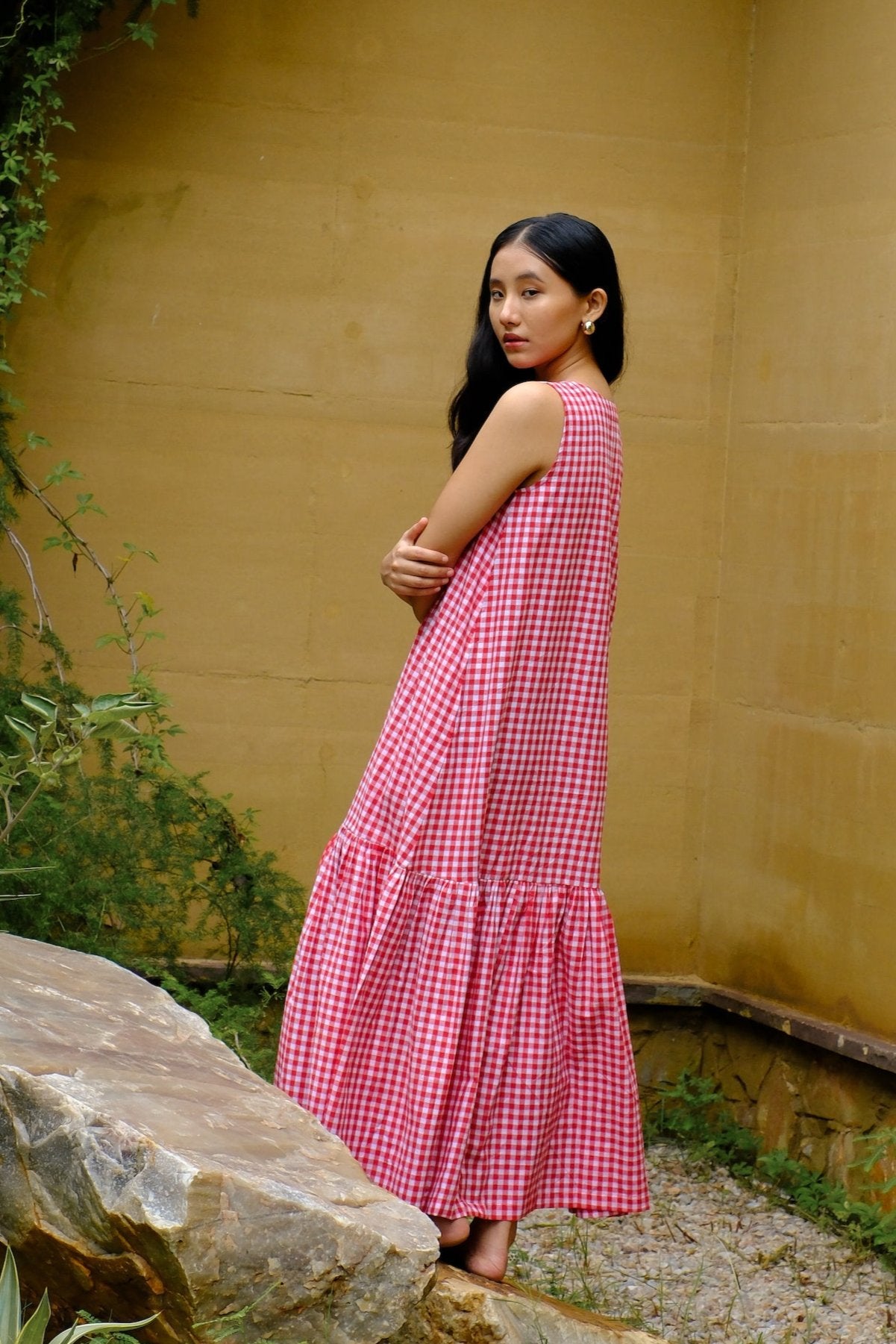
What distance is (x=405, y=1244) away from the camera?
1.94 m

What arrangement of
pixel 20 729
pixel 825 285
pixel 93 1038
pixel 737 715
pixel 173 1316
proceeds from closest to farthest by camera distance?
pixel 173 1316
pixel 93 1038
pixel 20 729
pixel 825 285
pixel 737 715

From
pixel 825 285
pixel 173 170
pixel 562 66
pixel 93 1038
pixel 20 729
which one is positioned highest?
pixel 562 66

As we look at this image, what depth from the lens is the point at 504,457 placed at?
2.38m

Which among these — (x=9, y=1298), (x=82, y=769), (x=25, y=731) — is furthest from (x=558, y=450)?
(x=82, y=769)

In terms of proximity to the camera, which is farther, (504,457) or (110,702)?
(110,702)

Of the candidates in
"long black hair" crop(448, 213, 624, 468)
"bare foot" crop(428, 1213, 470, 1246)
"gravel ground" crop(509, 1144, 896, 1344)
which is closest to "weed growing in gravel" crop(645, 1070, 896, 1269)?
"gravel ground" crop(509, 1144, 896, 1344)

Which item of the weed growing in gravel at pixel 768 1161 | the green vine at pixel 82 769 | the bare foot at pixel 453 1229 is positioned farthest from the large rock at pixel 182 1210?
the weed growing in gravel at pixel 768 1161

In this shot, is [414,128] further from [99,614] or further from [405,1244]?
[405,1244]

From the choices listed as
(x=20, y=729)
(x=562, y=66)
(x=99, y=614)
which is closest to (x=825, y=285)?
(x=562, y=66)

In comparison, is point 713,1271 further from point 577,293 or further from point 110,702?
point 577,293

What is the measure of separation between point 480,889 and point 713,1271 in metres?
1.63

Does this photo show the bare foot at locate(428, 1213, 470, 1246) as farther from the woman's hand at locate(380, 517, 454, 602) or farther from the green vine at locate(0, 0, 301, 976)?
the green vine at locate(0, 0, 301, 976)

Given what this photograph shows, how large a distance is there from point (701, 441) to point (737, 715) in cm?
81

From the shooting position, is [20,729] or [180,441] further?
[180,441]
